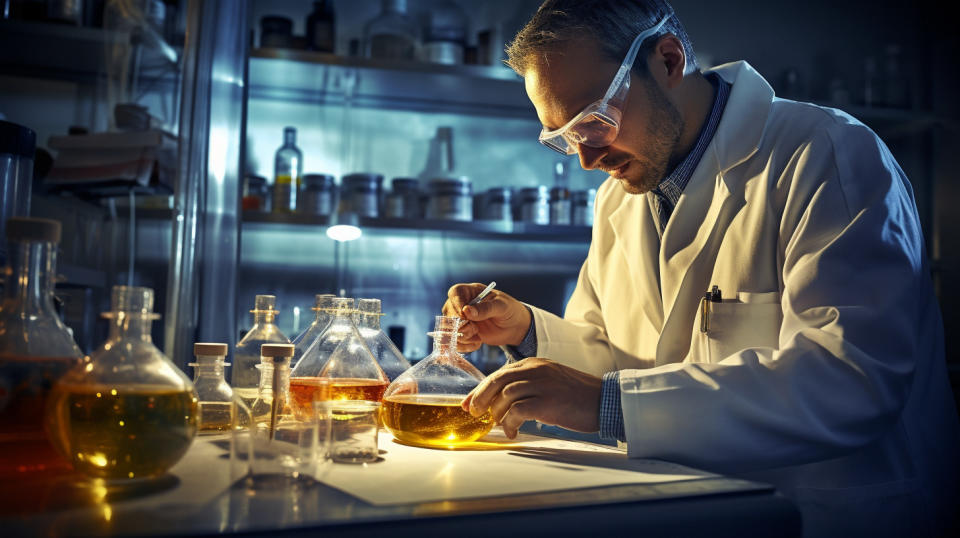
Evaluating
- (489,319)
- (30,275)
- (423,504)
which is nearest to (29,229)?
(30,275)

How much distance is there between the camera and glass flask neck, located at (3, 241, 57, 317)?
669 millimetres

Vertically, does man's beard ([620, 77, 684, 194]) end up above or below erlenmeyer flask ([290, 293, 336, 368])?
above

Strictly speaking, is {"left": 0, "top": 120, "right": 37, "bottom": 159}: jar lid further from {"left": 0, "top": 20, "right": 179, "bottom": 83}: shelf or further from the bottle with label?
the bottle with label

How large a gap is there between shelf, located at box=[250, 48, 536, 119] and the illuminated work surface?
2.02m

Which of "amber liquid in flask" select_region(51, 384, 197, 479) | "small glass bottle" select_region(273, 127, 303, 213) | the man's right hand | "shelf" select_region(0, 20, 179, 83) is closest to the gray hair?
the man's right hand

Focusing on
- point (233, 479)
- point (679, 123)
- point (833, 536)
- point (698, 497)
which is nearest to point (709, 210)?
point (679, 123)

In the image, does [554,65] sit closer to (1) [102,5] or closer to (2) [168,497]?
(2) [168,497]

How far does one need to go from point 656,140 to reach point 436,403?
707 mm

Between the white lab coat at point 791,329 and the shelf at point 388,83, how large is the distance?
1.21 meters

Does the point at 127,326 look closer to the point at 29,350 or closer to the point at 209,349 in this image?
the point at 29,350

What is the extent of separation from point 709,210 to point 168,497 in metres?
1.05

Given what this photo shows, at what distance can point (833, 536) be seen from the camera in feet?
3.55

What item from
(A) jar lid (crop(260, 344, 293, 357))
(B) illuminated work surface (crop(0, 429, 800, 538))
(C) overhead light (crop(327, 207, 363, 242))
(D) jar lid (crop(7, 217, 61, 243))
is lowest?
(B) illuminated work surface (crop(0, 429, 800, 538))

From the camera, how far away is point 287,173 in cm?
271
